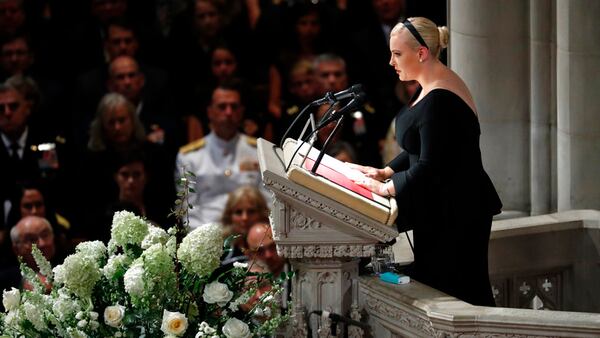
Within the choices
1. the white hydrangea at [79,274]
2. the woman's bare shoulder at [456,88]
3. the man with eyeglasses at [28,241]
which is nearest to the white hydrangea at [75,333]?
the white hydrangea at [79,274]

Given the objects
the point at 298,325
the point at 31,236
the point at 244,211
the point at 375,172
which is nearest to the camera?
the point at 298,325

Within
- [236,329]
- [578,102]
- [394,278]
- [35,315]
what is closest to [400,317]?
[394,278]

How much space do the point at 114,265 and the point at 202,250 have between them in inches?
A: 14.8

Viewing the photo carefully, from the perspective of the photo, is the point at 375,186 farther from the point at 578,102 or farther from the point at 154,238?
the point at 578,102

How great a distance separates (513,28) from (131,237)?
2.85 m

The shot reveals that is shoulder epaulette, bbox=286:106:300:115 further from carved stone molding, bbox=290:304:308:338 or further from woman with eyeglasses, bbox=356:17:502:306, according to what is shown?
carved stone molding, bbox=290:304:308:338

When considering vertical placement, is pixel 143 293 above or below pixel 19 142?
above

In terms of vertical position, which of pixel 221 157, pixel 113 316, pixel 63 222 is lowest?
pixel 63 222

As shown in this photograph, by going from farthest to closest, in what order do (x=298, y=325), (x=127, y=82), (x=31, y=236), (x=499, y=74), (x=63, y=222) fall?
1. (x=127, y=82)
2. (x=63, y=222)
3. (x=31, y=236)
4. (x=499, y=74)
5. (x=298, y=325)

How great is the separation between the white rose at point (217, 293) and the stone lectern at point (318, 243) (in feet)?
1.50

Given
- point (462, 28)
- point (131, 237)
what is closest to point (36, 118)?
point (462, 28)

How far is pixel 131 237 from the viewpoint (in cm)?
648

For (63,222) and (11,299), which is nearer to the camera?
(11,299)

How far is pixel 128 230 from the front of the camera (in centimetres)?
647
